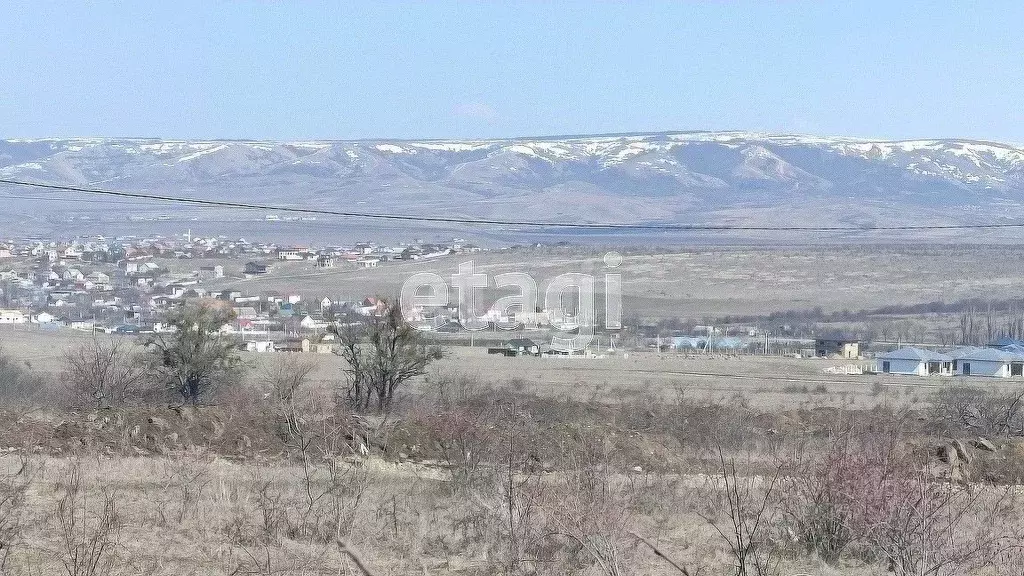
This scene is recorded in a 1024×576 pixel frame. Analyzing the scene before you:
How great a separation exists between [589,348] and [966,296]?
154ft

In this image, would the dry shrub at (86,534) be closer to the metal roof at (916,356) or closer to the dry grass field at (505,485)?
the dry grass field at (505,485)

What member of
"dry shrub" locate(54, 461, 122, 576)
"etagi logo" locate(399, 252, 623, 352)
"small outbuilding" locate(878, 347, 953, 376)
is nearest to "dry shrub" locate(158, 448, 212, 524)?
"dry shrub" locate(54, 461, 122, 576)

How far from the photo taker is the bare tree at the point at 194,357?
111 feet

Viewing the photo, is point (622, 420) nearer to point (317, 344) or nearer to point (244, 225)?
point (317, 344)

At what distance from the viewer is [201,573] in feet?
33.3

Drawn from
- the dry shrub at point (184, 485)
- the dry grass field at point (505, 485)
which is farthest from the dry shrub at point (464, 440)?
the dry shrub at point (184, 485)

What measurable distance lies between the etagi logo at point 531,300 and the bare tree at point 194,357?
32.3 meters

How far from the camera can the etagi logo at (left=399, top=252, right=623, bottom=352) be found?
252ft

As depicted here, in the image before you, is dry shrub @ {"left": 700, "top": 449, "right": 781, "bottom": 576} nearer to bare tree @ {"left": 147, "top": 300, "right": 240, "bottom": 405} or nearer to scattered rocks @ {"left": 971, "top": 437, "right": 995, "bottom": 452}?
scattered rocks @ {"left": 971, "top": 437, "right": 995, "bottom": 452}

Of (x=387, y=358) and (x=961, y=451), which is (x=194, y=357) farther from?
(x=961, y=451)

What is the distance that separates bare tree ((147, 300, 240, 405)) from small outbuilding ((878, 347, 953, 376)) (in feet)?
112

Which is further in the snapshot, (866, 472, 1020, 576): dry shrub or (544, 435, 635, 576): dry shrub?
(866, 472, 1020, 576): dry shrub

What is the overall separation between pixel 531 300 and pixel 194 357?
59.2 meters

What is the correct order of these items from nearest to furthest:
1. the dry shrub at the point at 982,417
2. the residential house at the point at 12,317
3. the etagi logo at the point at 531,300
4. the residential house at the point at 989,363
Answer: the dry shrub at the point at 982,417
the residential house at the point at 989,363
the etagi logo at the point at 531,300
the residential house at the point at 12,317
